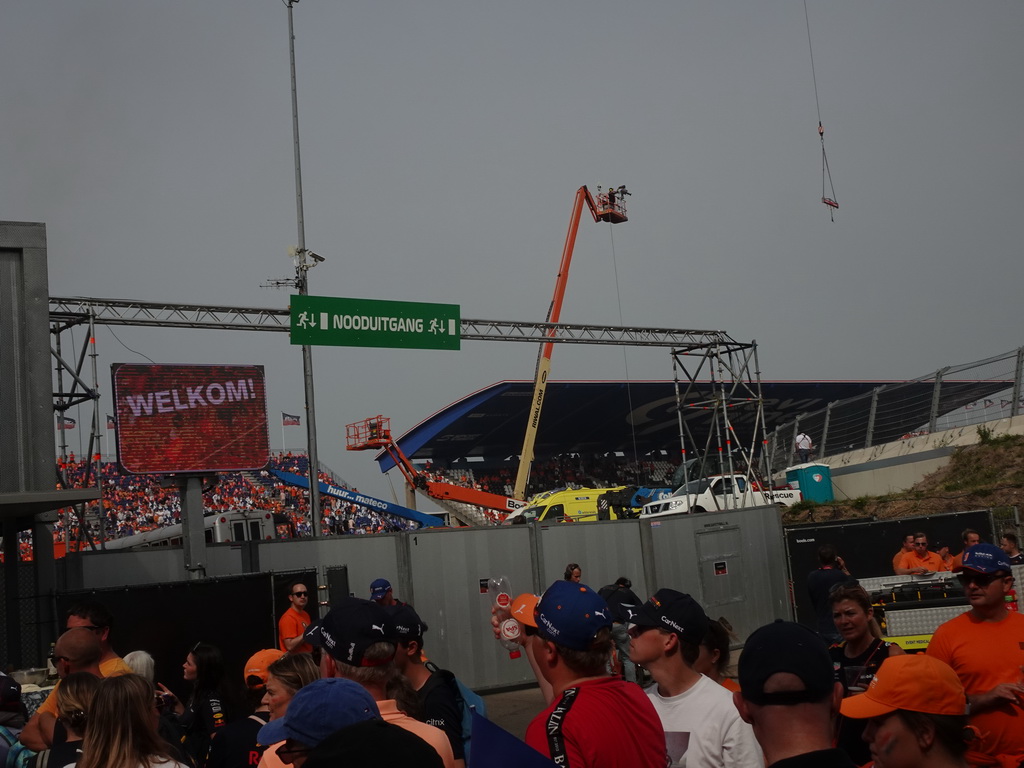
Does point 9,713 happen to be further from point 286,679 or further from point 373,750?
point 373,750

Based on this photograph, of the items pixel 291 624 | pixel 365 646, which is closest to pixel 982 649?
pixel 365 646

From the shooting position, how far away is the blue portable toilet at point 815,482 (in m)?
27.9

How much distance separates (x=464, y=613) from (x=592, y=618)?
11.6 metres

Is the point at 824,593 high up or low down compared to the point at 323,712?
down

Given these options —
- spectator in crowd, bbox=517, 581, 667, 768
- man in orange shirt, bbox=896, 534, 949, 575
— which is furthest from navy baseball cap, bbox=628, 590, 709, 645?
man in orange shirt, bbox=896, 534, 949, 575

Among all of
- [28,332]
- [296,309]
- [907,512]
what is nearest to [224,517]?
[296,309]

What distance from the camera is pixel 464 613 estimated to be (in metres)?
14.6

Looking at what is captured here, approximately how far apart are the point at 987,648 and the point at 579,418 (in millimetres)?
53024

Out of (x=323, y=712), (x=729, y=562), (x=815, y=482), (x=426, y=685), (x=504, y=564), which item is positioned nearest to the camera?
(x=323, y=712)

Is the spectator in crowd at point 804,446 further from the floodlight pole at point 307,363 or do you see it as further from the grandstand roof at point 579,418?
the floodlight pole at point 307,363

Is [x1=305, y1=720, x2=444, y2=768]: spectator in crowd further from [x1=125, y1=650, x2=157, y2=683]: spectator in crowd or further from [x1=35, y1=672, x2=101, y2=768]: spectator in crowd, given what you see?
[x1=125, y1=650, x2=157, y2=683]: spectator in crowd

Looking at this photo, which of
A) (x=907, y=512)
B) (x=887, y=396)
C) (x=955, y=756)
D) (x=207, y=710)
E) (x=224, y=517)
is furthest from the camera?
(x=887, y=396)

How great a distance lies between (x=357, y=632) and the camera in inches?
147

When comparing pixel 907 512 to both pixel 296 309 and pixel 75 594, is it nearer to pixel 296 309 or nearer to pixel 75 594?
pixel 296 309
